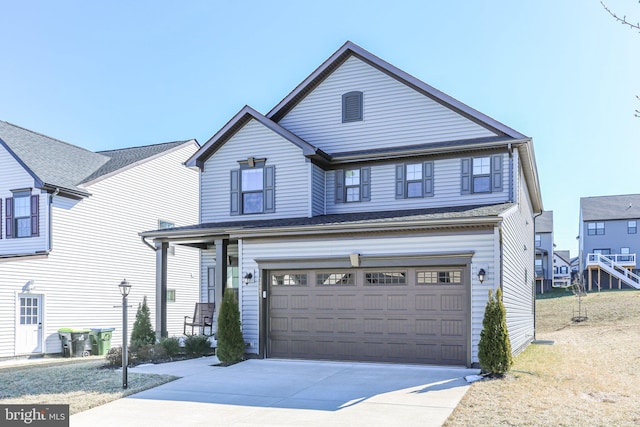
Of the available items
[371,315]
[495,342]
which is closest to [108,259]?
[371,315]

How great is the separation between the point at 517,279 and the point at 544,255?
34519 mm

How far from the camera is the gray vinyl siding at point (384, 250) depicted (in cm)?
1285

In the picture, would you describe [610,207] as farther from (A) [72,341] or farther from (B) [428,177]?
(A) [72,341]

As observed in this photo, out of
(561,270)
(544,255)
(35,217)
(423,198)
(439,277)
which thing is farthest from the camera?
(561,270)

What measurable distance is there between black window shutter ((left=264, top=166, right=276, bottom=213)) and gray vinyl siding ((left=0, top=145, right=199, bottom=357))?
8026 millimetres

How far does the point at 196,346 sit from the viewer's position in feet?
51.2

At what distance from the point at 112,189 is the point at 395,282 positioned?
44.9 feet

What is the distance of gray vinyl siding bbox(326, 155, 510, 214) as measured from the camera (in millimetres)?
15875

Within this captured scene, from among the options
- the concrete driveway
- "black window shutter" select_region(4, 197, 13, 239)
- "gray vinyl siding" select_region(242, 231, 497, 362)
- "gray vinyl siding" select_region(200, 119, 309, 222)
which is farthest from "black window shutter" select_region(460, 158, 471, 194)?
"black window shutter" select_region(4, 197, 13, 239)

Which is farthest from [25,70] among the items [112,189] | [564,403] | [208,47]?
[564,403]

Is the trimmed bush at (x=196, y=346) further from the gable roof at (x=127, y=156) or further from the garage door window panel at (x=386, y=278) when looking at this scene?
the gable roof at (x=127, y=156)

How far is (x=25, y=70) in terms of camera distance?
23453 millimetres

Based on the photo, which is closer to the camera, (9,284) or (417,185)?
(417,185)

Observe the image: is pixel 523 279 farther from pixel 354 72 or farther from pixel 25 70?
pixel 25 70
